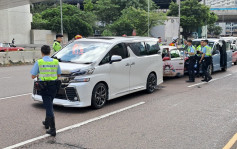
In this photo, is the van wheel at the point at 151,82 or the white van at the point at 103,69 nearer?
the white van at the point at 103,69

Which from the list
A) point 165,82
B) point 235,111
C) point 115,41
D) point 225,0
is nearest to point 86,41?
point 115,41

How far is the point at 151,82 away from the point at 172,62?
316cm

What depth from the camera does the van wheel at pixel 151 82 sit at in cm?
989

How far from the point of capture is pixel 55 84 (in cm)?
556

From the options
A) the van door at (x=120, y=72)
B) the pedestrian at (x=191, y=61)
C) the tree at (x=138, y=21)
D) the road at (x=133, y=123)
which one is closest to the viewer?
the road at (x=133, y=123)

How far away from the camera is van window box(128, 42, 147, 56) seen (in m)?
9.09

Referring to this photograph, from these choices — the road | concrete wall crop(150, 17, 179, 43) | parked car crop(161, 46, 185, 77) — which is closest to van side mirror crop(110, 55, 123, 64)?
the road

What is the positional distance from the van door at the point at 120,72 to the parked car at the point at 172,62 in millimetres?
4511

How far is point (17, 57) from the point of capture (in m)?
22.6

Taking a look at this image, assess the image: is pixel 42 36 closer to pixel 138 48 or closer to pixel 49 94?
pixel 138 48

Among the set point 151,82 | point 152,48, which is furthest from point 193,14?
point 151,82

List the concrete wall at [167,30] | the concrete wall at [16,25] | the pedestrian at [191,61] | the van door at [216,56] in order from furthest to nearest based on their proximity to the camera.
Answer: the concrete wall at [167,30] → the concrete wall at [16,25] → the van door at [216,56] → the pedestrian at [191,61]

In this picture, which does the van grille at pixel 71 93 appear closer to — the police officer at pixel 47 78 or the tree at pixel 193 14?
the police officer at pixel 47 78

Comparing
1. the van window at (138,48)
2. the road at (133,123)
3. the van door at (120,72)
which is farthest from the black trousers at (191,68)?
the van door at (120,72)
